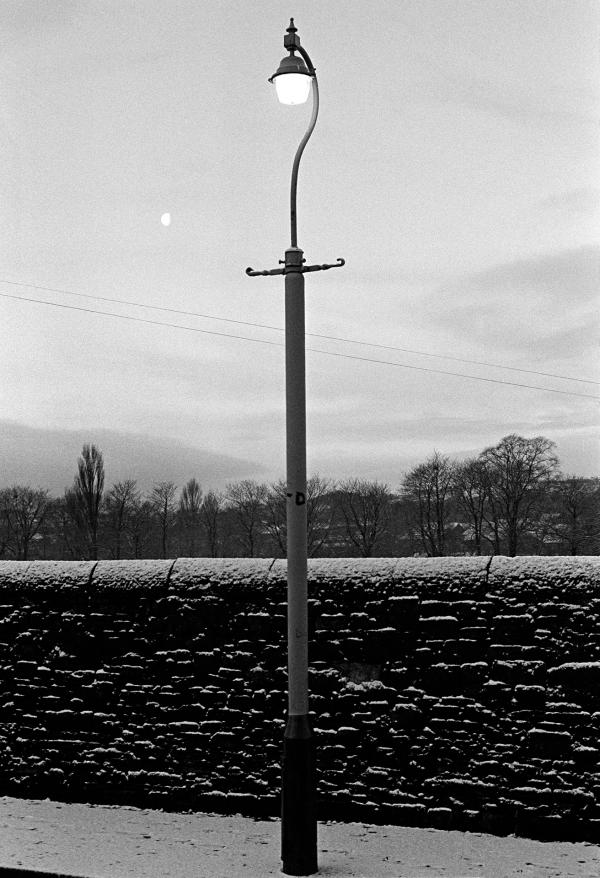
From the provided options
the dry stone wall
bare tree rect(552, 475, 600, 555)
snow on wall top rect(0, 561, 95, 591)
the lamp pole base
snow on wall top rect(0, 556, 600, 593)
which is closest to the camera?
the lamp pole base

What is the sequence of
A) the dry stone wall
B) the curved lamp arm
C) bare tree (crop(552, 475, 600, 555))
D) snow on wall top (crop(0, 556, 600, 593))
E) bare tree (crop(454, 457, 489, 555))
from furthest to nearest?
1. bare tree (crop(454, 457, 489, 555))
2. bare tree (crop(552, 475, 600, 555))
3. snow on wall top (crop(0, 556, 600, 593))
4. the dry stone wall
5. the curved lamp arm

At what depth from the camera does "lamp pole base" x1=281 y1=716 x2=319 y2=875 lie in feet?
20.2

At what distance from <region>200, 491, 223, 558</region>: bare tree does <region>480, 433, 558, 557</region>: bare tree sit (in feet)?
92.5

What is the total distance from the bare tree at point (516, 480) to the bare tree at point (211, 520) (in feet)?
92.5

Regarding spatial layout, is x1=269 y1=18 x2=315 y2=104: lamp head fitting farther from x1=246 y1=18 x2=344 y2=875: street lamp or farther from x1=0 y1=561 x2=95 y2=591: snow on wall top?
x1=0 y1=561 x2=95 y2=591: snow on wall top

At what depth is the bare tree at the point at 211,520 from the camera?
98562 mm

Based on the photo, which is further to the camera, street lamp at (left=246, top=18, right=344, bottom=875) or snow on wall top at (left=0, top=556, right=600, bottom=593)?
snow on wall top at (left=0, top=556, right=600, bottom=593)

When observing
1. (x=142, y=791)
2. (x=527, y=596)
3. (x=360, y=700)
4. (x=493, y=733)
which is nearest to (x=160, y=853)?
(x=142, y=791)

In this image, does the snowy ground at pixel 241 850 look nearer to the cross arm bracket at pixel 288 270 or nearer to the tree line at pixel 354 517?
the cross arm bracket at pixel 288 270

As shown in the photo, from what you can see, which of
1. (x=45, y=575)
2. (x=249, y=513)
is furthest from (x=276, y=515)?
(x=45, y=575)

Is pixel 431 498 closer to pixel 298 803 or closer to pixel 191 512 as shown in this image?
pixel 191 512

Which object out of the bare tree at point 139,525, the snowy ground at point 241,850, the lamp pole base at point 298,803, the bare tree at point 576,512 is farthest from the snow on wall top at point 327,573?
the bare tree at point 139,525

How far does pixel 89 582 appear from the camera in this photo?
8.49 metres

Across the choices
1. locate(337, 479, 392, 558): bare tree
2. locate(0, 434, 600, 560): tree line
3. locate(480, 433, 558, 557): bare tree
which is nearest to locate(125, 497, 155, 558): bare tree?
locate(0, 434, 600, 560): tree line
